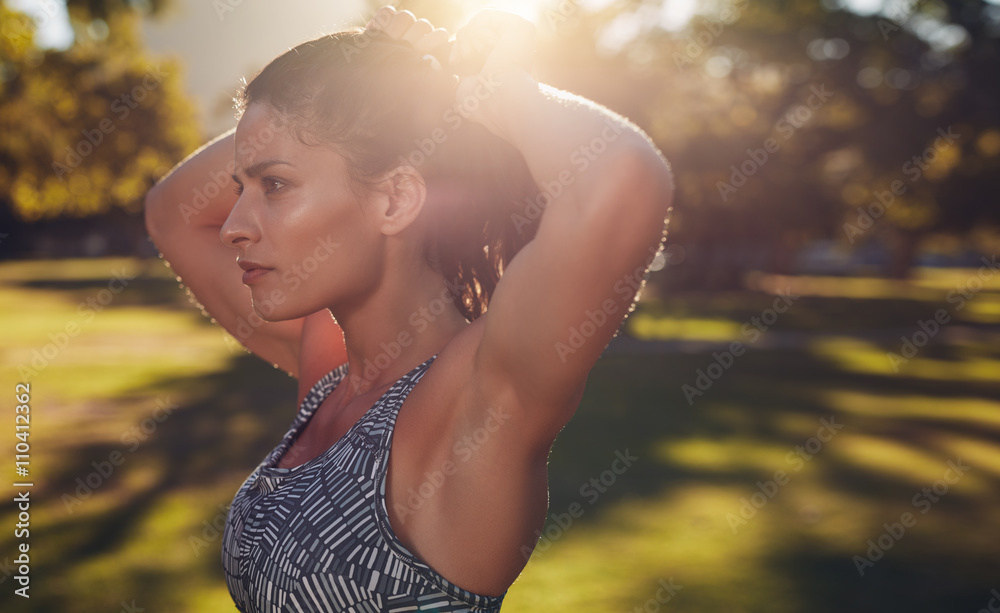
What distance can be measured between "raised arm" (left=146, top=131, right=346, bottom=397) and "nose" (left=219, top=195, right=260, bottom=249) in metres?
0.68

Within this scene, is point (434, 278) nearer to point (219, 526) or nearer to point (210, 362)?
point (219, 526)

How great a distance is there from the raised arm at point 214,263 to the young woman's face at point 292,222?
0.70 metres

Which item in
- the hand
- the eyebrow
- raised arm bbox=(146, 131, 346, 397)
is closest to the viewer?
the hand

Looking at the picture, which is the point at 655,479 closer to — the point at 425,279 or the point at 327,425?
the point at 327,425

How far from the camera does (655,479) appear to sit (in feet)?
26.0

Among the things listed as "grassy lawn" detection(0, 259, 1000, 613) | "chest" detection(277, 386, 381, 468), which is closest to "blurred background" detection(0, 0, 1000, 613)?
"grassy lawn" detection(0, 259, 1000, 613)

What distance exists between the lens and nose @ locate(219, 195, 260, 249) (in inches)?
74.6

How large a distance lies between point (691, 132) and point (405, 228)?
2438 centimetres

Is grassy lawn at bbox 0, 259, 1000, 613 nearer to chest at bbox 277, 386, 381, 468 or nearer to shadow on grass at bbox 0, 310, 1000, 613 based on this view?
shadow on grass at bbox 0, 310, 1000, 613

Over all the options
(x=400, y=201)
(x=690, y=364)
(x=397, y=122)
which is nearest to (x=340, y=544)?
(x=400, y=201)

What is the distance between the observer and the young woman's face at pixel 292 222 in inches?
73.5

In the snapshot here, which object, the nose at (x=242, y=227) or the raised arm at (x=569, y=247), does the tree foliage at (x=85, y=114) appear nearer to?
the nose at (x=242, y=227)

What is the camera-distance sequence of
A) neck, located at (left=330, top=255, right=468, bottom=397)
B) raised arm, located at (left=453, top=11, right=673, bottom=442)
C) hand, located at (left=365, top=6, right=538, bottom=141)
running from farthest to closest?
neck, located at (left=330, top=255, right=468, bottom=397)
hand, located at (left=365, top=6, right=538, bottom=141)
raised arm, located at (left=453, top=11, right=673, bottom=442)

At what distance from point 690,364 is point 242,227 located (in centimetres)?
1415
